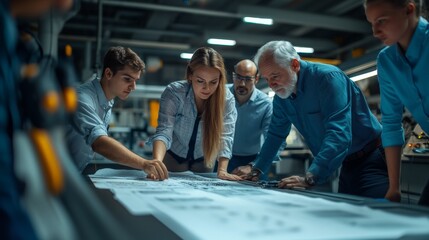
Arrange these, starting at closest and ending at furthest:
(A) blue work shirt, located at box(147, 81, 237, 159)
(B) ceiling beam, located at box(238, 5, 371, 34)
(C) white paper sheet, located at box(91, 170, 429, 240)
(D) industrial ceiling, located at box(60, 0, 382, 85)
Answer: (C) white paper sheet, located at box(91, 170, 429, 240)
(A) blue work shirt, located at box(147, 81, 237, 159)
(B) ceiling beam, located at box(238, 5, 371, 34)
(D) industrial ceiling, located at box(60, 0, 382, 85)

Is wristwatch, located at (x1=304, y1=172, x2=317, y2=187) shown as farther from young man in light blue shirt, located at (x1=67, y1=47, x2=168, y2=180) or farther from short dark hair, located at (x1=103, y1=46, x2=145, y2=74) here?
short dark hair, located at (x1=103, y1=46, x2=145, y2=74)

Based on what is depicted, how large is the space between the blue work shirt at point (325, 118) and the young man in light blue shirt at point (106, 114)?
0.57 m

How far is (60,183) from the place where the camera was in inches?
17.5

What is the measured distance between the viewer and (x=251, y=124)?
7.87 ft

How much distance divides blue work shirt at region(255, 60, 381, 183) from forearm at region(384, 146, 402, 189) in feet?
0.45

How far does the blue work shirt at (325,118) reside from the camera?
51.6 inches

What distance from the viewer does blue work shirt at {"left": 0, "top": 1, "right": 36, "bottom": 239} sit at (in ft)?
1.46

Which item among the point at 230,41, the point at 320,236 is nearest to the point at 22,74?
the point at 320,236

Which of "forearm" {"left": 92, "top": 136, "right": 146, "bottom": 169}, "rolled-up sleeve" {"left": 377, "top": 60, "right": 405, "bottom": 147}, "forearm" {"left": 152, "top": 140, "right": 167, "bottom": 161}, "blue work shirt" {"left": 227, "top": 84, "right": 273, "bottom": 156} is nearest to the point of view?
"rolled-up sleeve" {"left": 377, "top": 60, "right": 405, "bottom": 147}

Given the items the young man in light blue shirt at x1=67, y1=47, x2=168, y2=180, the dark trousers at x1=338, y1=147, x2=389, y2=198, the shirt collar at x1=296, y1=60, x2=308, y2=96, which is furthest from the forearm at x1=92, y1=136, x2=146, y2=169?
the dark trousers at x1=338, y1=147, x2=389, y2=198

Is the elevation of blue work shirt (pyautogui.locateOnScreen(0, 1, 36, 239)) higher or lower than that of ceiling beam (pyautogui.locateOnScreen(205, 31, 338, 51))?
lower

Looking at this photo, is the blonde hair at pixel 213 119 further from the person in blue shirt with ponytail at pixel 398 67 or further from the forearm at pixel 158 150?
the person in blue shirt with ponytail at pixel 398 67

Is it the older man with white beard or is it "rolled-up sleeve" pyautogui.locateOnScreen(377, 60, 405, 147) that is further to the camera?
the older man with white beard

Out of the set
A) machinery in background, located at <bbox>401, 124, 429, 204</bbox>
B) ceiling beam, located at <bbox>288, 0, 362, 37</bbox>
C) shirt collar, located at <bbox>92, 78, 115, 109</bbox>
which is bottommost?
machinery in background, located at <bbox>401, 124, 429, 204</bbox>
